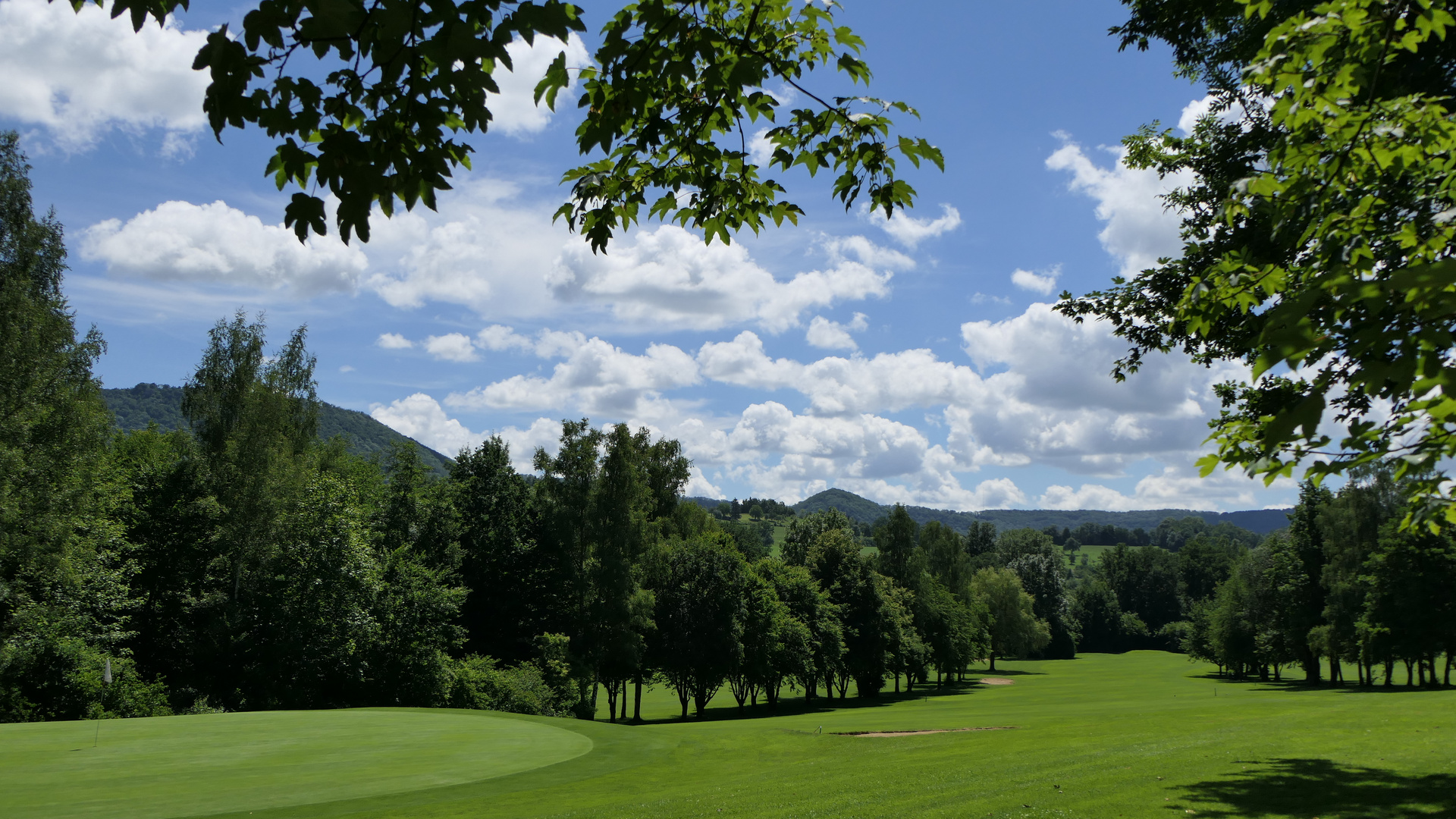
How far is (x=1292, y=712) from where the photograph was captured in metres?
30.4

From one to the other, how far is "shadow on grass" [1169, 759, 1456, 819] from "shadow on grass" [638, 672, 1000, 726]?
3587 centimetres

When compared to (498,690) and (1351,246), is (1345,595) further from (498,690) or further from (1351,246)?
(1351,246)

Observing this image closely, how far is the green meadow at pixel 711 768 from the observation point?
43.4ft

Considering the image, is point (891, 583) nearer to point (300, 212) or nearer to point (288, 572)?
point (288, 572)

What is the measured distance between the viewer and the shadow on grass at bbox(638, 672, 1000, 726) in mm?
51031

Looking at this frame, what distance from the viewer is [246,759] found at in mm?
17906

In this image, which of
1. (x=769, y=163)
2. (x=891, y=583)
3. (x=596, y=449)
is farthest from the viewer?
(x=891, y=583)

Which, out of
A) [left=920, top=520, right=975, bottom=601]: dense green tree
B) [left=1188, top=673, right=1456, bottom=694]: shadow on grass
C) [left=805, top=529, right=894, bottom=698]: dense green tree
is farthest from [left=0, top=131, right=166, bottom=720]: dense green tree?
[left=1188, top=673, right=1456, bottom=694]: shadow on grass

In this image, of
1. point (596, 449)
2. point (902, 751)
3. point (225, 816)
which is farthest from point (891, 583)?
point (225, 816)

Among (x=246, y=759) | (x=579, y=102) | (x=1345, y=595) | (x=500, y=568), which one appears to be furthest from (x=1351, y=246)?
(x=1345, y=595)

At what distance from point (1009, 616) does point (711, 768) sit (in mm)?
74433

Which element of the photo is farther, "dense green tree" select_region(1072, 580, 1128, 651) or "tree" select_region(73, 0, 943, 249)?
"dense green tree" select_region(1072, 580, 1128, 651)

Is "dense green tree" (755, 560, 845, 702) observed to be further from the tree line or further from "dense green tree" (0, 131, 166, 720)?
"dense green tree" (0, 131, 166, 720)

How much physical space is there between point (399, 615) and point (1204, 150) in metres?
37.4
